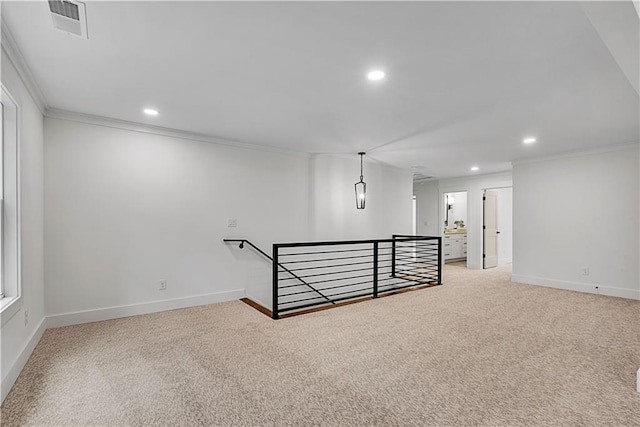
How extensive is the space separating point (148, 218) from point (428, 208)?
708 centimetres

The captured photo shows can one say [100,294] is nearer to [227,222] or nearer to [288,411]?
[227,222]

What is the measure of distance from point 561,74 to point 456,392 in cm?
249

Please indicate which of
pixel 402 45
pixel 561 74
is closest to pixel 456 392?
pixel 402 45

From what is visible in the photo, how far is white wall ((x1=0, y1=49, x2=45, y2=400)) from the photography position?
2.17 metres

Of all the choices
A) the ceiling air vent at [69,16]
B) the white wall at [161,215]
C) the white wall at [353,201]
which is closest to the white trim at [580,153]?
the white wall at [353,201]

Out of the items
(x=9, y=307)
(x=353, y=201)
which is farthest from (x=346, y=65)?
(x=353, y=201)

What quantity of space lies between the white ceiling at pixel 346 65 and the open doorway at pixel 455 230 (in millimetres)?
5082

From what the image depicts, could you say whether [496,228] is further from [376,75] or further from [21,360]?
[21,360]

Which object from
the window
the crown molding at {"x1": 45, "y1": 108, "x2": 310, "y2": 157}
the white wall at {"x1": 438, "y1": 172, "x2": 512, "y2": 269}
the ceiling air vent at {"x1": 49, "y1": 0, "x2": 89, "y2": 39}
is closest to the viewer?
the ceiling air vent at {"x1": 49, "y1": 0, "x2": 89, "y2": 39}

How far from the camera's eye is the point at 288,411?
1923 mm

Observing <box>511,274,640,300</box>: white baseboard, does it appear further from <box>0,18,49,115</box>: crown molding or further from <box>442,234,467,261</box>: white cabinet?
<box>0,18,49,115</box>: crown molding

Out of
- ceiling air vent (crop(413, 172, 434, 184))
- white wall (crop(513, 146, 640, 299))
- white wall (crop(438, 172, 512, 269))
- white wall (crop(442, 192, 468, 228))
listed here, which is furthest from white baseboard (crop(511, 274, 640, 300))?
white wall (crop(442, 192, 468, 228))

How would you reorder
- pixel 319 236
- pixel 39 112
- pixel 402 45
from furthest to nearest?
pixel 319 236 → pixel 39 112 → pixel 402 45

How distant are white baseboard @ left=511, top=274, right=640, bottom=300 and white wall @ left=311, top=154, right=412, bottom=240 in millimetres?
2354
